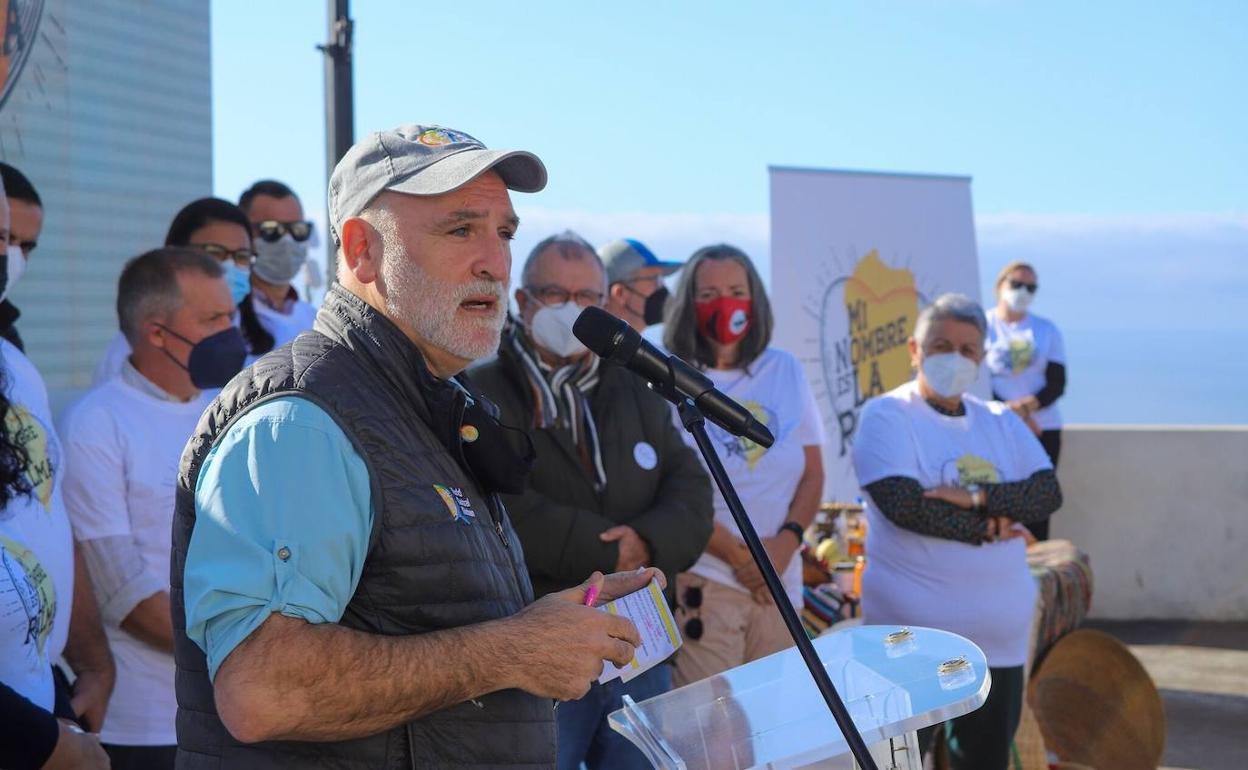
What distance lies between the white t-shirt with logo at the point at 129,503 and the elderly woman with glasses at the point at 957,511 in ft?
7.43

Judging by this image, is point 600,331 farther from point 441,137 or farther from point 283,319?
point 283,319

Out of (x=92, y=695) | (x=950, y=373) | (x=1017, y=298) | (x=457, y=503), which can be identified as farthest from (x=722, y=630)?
(x=1017, y=298)

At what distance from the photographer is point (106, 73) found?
555 centimetres

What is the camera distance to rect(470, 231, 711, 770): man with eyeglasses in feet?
12.0

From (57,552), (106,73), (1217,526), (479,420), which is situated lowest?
(1217,526)

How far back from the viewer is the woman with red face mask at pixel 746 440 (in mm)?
4559

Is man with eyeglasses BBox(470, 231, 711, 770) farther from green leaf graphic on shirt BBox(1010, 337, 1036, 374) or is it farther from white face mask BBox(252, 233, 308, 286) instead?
green leaf graphic on shirt BBox(1010, 337, 1036, 374)

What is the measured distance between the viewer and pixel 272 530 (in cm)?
176

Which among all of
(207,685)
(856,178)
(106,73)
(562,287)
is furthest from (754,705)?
(856,178)

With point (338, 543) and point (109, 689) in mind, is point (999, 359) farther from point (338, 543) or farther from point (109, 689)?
point (338, 543)

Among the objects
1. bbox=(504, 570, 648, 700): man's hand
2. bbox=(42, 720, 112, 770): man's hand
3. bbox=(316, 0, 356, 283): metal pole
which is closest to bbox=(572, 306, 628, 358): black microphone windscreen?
bbox=(504, 570, 648, 700): man's hand

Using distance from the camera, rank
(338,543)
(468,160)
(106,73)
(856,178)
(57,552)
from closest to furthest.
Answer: (338,543) → (468,160) → (57,552) → (106,73) → (856,178)

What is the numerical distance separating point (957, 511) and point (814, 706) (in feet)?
8.14

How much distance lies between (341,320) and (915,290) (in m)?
7.47
